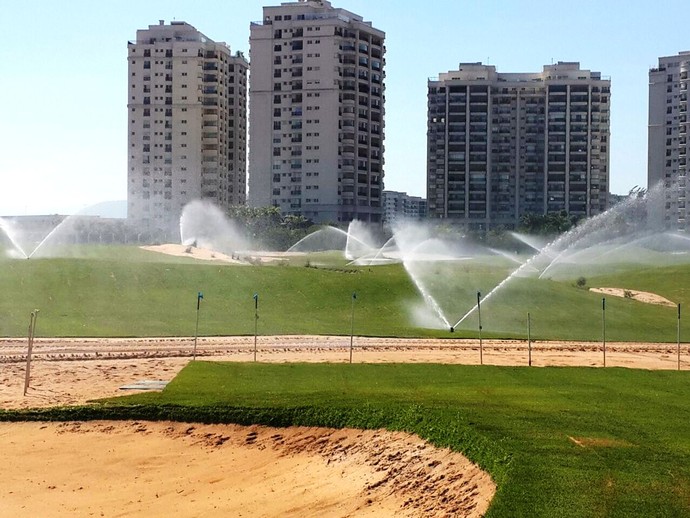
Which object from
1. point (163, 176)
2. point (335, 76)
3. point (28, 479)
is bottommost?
point (28, 479)

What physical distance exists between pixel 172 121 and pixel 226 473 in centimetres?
17630

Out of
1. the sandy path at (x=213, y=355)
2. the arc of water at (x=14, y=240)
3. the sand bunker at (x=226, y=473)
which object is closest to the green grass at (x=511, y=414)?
the sand bunker at (x=226, y=473)

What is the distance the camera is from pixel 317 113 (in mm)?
177500

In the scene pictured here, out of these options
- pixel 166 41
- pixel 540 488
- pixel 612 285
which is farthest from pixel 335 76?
pixel 540 488

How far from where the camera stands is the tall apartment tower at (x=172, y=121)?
623 ft

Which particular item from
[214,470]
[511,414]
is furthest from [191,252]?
[511,414]

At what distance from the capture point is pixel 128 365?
132 feet

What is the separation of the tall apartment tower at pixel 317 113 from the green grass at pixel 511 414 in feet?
459

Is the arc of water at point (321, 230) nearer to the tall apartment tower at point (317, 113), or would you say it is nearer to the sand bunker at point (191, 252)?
the tall apartment tower at point (317, 113)

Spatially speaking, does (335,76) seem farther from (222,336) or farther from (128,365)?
(128,365)

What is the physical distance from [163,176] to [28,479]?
172377 mm

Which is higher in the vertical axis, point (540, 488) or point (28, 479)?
point (540, 488)

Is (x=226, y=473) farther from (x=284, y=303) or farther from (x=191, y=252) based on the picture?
(x=191, y=252)

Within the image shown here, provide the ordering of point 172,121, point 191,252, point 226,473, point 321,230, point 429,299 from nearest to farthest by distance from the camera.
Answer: point 226,473 → point 429,299 → point 191,252 → point 321,230 → point 172,121
